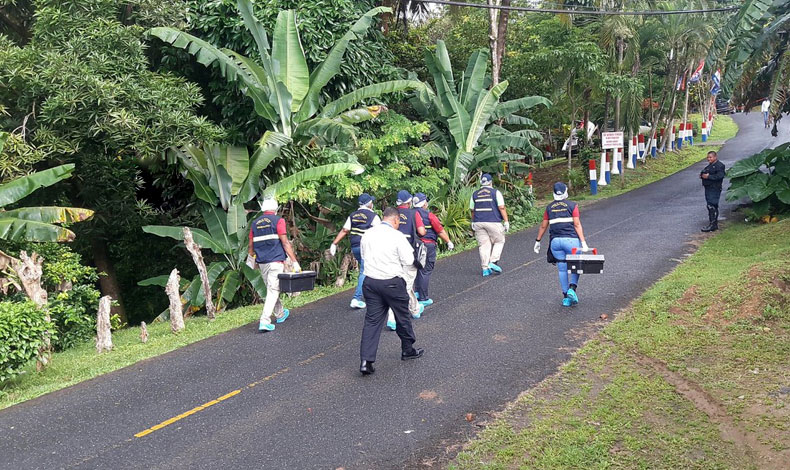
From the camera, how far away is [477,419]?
5844mm

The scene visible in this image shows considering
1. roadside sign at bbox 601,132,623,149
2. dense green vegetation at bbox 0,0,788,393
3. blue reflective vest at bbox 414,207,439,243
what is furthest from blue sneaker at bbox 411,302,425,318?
roadside sign at bbox 601,132,623,149

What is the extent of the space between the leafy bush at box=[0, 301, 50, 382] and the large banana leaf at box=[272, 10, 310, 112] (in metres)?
6.24

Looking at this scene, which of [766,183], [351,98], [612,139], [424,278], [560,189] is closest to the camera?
[560,189]

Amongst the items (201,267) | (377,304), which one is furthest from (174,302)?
(377,304)

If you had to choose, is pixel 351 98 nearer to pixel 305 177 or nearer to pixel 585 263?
pixel 305 177

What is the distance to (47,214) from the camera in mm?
9805

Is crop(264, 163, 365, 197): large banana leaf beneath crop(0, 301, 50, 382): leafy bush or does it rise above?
above

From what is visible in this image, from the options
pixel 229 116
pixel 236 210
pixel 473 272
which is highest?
pixel 229 116

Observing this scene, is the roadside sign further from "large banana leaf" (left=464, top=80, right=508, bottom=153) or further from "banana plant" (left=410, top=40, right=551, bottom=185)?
"large banana leaf" (left=464, top=80, right=508, bottom=153)

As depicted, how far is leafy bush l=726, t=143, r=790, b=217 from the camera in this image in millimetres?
14195

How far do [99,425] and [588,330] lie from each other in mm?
5616

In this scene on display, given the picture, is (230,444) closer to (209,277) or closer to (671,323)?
(671,323)

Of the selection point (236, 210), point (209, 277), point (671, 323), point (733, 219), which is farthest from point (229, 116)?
point (733, 219)

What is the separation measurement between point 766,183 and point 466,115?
6992 millimetres
